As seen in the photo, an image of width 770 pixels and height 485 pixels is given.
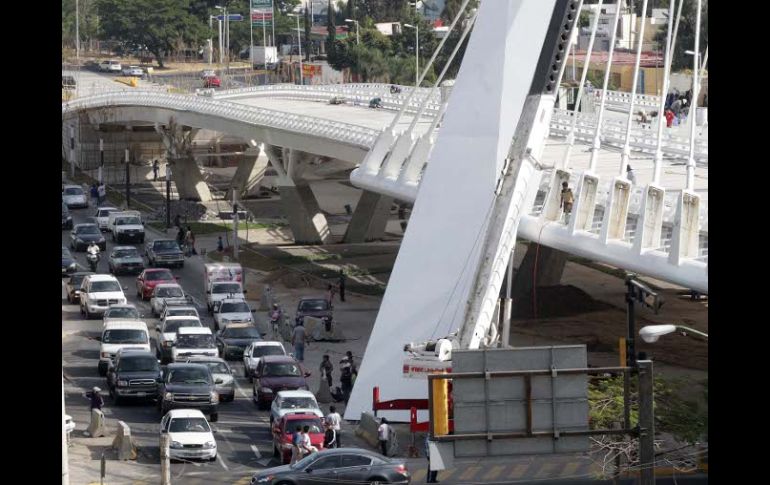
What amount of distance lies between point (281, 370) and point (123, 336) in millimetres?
6100

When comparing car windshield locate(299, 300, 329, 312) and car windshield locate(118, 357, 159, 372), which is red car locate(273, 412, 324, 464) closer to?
car windshield locate(118, 357, 159, 372)

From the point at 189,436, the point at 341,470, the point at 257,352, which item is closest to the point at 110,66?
the point at 257,352

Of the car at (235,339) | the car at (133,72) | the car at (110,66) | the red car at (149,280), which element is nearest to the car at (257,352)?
the car at (235,339)

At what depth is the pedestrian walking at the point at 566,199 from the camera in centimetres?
4594

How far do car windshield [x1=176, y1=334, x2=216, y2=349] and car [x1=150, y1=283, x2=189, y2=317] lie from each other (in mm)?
7967

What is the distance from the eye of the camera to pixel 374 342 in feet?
149

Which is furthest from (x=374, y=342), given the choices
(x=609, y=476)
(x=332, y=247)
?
(x=332, y=247)

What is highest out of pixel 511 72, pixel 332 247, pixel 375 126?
pixel 511 72

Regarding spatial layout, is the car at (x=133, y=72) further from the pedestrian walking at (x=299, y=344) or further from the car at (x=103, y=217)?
the pedestrian walking at (x=299, y=344)

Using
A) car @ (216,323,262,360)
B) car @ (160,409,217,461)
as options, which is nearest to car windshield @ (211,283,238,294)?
car @ (216,323,262,360)

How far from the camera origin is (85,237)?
246 ft

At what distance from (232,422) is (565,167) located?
1065 centimetres

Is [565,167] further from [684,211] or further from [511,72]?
[684,211]
